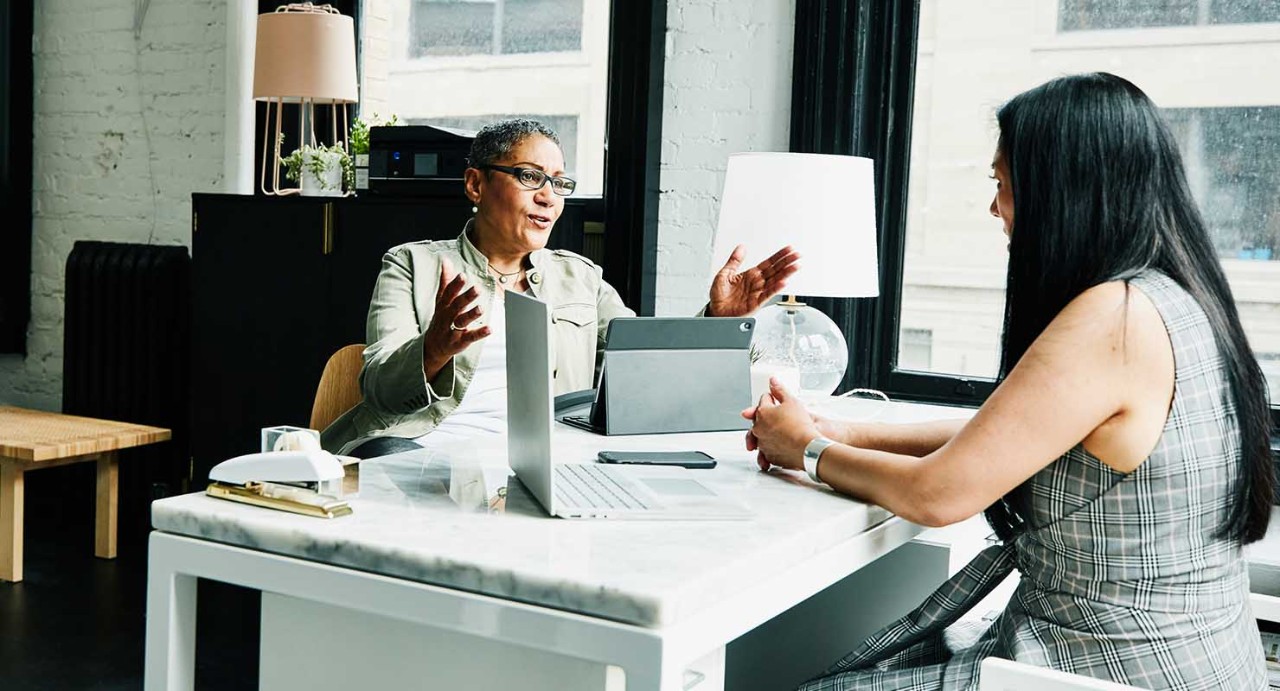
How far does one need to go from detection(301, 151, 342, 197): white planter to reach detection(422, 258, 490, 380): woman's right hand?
1.90 m

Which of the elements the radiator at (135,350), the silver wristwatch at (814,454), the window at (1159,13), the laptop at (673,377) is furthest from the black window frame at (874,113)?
the radiator at (135,350)

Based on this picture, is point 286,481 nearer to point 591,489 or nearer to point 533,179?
point 591,489

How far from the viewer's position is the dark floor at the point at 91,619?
2.96 m

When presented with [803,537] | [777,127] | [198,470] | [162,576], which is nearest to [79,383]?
[198,470]

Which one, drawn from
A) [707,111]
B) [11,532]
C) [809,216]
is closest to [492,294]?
[809,216]

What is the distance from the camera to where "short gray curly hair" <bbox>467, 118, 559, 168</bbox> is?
2.80m

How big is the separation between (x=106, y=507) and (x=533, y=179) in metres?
2.14

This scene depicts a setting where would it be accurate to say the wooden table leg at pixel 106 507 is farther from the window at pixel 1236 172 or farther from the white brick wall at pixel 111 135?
the window at pixel 1236 172

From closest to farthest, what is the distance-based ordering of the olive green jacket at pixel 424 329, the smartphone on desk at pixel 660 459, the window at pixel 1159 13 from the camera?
1. the smartphone on desk at pixel 660 459
2. the olive green jacket at pixel 424 329
3. the window at pixel 1159 13

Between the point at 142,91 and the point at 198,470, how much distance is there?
154 cm

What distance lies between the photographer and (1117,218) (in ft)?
4.86

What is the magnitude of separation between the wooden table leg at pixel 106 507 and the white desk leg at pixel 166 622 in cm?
283

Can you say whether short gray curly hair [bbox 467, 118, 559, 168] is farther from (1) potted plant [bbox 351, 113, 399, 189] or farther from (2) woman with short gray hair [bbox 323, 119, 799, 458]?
(1) potted plant [bbox 351, 113, 399, 189]

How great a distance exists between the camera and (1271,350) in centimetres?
287
